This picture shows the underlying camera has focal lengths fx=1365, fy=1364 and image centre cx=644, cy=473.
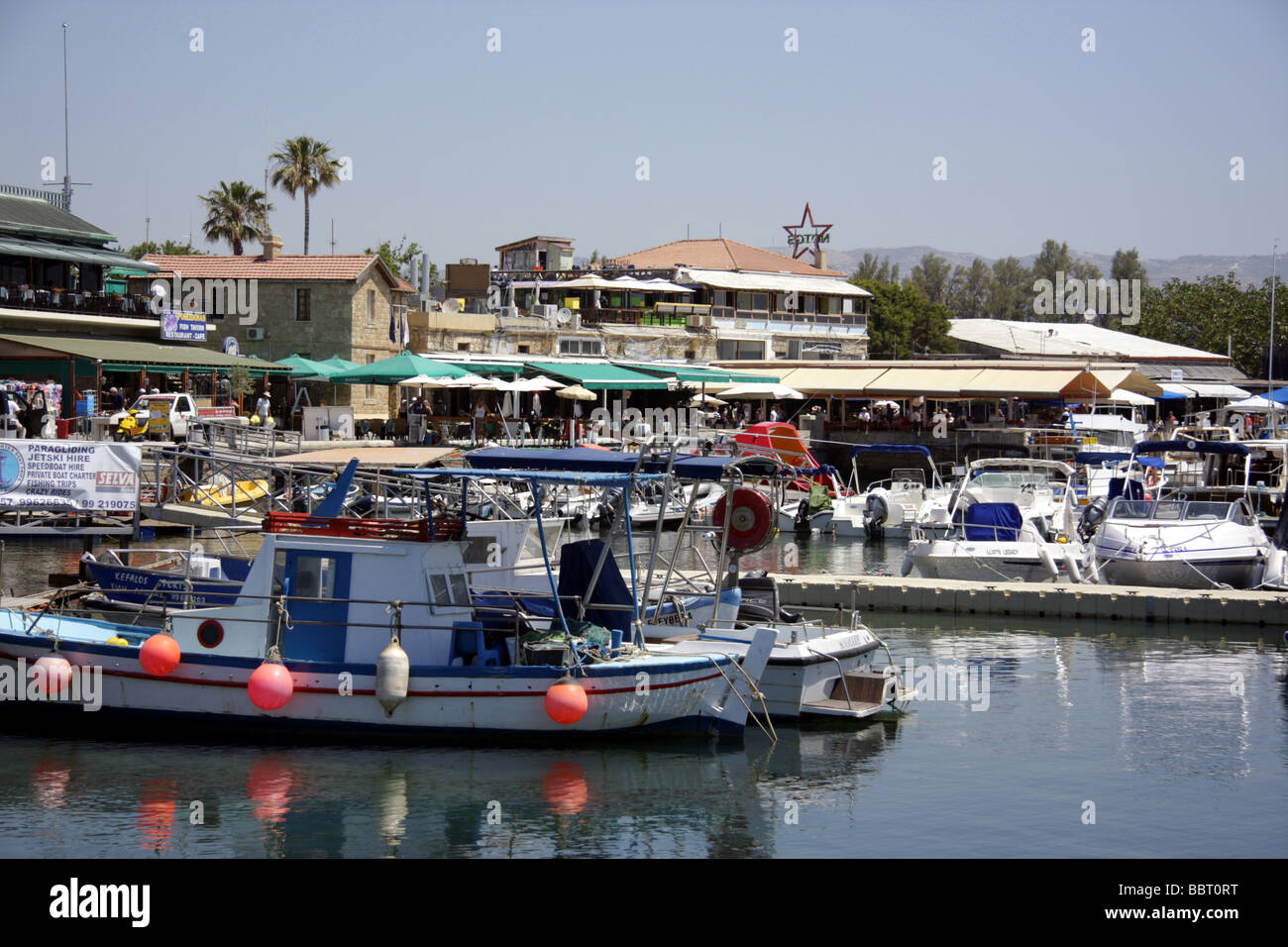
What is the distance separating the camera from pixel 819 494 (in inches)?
1793

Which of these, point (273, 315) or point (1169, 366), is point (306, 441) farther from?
point (1169, 366)

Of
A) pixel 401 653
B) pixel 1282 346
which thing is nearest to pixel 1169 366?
pixel 1282 346

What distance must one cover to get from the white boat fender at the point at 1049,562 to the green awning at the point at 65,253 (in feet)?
114

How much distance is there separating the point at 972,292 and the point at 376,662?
15858 cm

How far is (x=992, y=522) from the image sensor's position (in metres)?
31.5

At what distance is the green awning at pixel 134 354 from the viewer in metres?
42.8

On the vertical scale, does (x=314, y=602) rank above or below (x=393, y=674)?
above

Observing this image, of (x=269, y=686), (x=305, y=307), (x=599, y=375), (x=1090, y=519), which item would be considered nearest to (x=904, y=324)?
(x=599, y=375)

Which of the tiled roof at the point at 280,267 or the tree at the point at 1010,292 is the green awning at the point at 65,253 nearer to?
the tiled roof at the point at 280,267

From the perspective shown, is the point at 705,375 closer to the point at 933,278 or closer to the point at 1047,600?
the point at 1047,600

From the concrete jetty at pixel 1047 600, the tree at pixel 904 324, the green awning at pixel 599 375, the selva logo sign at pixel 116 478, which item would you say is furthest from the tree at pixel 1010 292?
the selva logo sign at pixel 116 478

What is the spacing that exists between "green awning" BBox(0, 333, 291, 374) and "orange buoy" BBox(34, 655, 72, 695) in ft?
90.0
